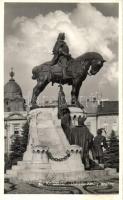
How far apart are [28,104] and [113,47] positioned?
0.83m

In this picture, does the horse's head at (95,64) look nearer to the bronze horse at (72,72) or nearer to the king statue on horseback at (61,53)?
the bronze horse at (72,72)

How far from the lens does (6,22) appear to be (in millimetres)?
3738

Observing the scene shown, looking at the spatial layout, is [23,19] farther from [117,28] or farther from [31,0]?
[117,28]

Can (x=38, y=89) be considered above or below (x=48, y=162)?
above

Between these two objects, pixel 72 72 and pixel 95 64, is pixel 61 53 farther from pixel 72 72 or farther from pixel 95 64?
pixel 95 64

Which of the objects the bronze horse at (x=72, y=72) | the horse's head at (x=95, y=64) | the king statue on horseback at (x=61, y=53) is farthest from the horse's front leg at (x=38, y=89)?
the horse's head at (x=95, y=64)

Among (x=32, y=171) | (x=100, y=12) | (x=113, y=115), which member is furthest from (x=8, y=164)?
(x=100, y=12)

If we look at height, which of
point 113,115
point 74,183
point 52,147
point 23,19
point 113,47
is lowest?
point 74,183

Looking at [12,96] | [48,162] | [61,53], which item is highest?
[61,53]

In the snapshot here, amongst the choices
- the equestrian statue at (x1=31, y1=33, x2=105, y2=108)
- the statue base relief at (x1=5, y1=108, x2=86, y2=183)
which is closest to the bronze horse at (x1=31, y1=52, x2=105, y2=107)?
the equestrian statue at (x1=31, y1=33, x2=105, y2=108)

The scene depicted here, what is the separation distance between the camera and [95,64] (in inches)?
149

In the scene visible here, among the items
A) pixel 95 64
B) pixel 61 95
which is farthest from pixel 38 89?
pixel 95 64

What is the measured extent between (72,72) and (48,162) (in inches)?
29.8

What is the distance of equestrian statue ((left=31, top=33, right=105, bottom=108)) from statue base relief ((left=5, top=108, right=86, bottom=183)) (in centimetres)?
31
